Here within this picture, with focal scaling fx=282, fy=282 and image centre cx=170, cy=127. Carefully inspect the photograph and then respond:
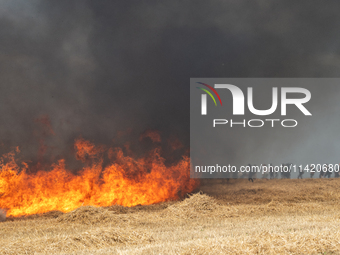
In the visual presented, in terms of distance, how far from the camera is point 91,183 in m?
19.8

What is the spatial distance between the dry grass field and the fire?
8.69 feet

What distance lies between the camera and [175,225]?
489 inches

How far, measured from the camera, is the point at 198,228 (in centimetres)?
1146

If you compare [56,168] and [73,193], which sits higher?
[56,168]

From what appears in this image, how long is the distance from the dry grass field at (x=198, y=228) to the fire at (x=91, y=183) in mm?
2647

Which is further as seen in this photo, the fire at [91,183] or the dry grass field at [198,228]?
the fire at [91,183]

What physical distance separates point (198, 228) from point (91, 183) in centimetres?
1065

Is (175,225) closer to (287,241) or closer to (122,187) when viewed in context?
(287,241)

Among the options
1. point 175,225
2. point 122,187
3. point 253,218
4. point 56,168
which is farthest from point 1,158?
point 253,218

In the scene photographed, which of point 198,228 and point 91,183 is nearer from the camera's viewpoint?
point 198,228

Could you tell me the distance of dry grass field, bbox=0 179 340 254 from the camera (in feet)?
23.3

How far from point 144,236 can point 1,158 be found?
15.1 metres

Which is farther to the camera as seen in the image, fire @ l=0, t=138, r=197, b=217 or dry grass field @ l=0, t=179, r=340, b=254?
fire @ l=0, t=138, r=197, b=217

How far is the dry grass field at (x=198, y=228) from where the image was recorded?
7105mm
